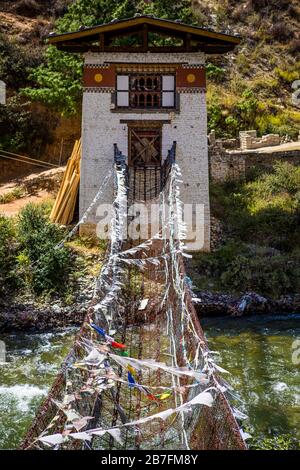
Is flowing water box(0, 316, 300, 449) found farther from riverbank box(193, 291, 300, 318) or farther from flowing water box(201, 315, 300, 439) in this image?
riverbank box(193, 291, 300, 318)

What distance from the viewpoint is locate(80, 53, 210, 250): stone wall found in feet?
63.2

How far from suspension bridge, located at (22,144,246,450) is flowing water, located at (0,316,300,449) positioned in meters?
1.94

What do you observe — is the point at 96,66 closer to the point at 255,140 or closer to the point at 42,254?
the point at 42,254

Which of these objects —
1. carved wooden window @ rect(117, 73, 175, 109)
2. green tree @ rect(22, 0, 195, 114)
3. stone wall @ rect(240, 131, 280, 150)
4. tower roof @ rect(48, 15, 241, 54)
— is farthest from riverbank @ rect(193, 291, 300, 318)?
green tree @ rect(22, 0, 195, 114)

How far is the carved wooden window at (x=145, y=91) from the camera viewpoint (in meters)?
19.5

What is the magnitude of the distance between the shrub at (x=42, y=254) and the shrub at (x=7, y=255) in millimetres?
343

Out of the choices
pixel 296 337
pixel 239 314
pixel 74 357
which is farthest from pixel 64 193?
pixel 74 357

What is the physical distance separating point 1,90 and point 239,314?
18.7 m

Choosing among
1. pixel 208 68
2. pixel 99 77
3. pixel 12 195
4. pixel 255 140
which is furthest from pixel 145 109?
pixel 255 140

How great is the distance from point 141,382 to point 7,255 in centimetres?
897

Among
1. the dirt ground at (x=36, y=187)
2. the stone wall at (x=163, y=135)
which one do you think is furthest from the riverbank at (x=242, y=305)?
the dirt ground at (x=36, y=187)

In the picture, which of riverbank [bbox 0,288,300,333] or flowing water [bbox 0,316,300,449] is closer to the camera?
flowing water [bbox 0,316,300,449]
